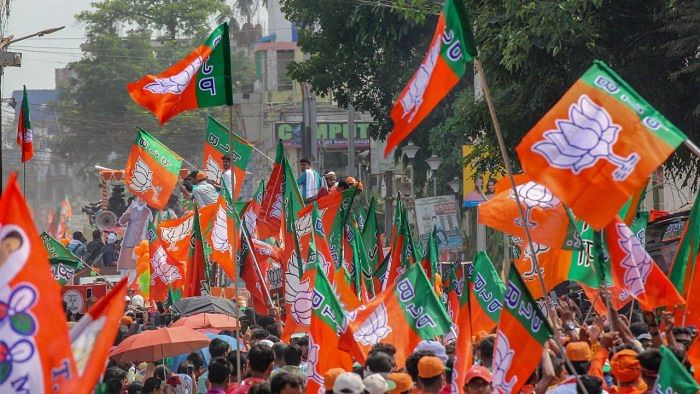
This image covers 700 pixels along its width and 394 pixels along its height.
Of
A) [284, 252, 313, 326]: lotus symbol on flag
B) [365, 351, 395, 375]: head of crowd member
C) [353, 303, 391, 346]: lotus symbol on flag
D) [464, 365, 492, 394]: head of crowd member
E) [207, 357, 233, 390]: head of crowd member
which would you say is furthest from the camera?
[284, 252, 313, 326]: lotus symbol on flag

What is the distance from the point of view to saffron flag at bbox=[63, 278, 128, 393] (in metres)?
6.32

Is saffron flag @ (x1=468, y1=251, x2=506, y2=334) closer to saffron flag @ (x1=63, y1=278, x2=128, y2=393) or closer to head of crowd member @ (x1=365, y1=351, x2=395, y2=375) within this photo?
head of crowd member @ (x1=365, y1=351, x2=395, y2=375)

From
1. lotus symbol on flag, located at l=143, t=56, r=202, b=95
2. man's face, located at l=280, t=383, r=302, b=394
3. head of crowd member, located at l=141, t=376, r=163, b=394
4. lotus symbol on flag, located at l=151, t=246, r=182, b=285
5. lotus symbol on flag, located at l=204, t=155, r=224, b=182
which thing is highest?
lotus symbol on flag, located at l=143, t=56, r=202, b=95

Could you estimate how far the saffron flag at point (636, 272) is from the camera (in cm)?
956

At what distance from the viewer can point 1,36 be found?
30094 millimetres

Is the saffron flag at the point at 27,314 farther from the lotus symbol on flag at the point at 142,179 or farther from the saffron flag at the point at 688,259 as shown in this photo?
the lotus symbol on flag at the point at 142,179

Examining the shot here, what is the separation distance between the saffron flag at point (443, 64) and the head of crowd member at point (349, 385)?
2.07 metres

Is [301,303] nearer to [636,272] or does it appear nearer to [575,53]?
[636,272]

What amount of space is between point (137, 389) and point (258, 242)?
7492 mm

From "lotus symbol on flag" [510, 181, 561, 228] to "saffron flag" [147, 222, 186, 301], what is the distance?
8.75 m

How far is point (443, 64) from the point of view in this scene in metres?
9.13

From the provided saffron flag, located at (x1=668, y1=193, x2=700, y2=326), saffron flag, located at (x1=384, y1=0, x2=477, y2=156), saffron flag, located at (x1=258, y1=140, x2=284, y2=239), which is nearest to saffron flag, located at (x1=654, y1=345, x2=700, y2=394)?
saffron flag, located at (x1=384, y1=0, x2=477, y2=156)

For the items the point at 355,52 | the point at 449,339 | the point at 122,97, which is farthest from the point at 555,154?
the point at 122,97

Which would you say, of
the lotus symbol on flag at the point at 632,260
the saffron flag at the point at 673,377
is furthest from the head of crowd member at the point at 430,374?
the lotus symbol on flag at the point at 632,260
